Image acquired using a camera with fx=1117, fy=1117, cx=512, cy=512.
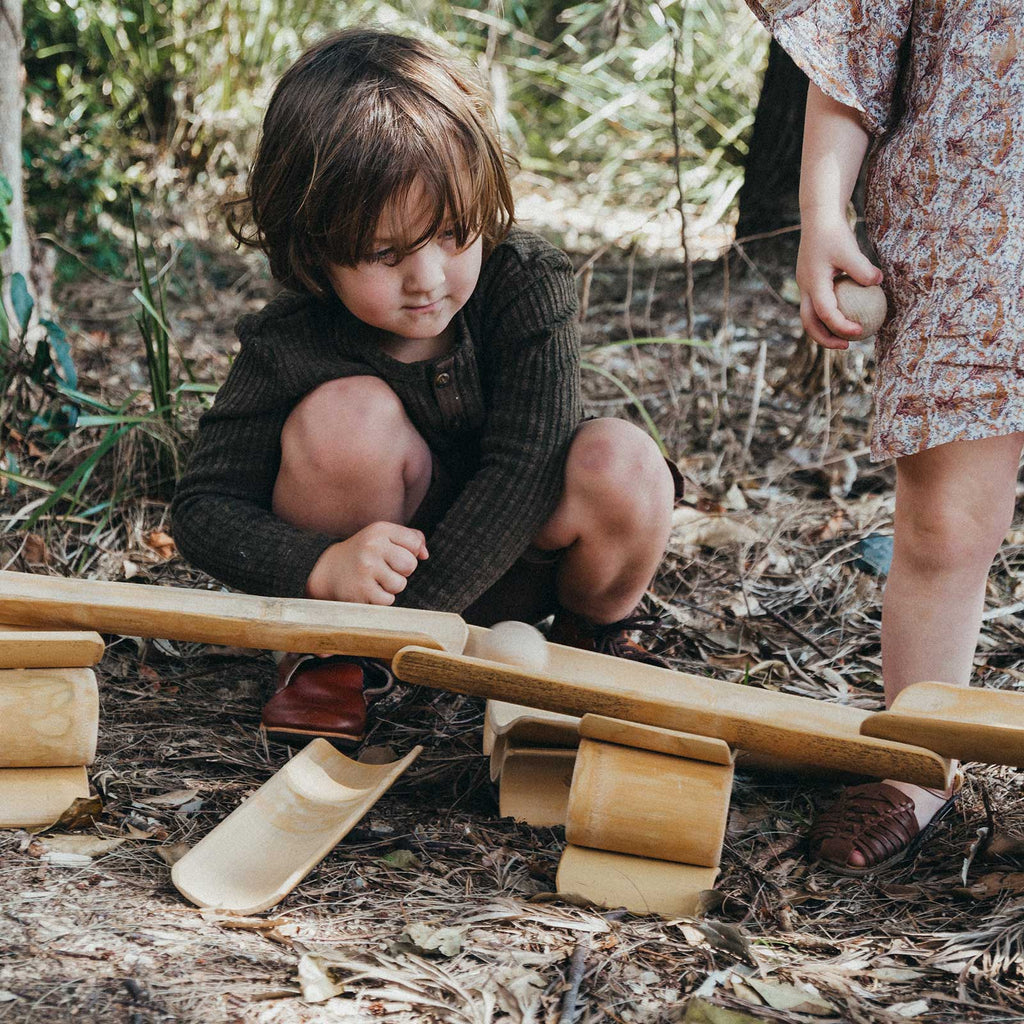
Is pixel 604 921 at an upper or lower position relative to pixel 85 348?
lower

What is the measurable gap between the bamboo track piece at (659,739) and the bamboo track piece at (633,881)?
123mm

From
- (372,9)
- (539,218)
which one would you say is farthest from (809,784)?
(372,9)

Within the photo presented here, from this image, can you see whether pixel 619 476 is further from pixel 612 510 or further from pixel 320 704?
pixel 320 704

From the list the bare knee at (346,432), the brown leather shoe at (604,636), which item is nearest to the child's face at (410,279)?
the bare knee at (346,432)

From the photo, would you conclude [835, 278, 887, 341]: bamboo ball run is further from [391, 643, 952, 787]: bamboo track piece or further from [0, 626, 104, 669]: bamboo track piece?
[0, 626, 104, 669]: bamboo track piece

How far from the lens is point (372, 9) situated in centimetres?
561

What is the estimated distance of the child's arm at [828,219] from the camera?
137 centimetres

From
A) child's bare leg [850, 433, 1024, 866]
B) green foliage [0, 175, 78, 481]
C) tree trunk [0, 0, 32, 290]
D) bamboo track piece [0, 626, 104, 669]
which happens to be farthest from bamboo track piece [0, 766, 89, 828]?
tree trunk [0, 0, 32, 290]

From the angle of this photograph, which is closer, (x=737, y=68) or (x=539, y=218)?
(x=539, y=218)

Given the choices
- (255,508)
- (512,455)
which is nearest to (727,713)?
(512,455)

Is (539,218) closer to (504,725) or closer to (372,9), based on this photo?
(372,9)

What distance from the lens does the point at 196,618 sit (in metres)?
1.30

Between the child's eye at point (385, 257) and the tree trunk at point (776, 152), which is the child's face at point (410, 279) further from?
the tree trunk at point (776, 152)

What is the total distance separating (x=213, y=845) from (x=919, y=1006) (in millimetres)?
710
